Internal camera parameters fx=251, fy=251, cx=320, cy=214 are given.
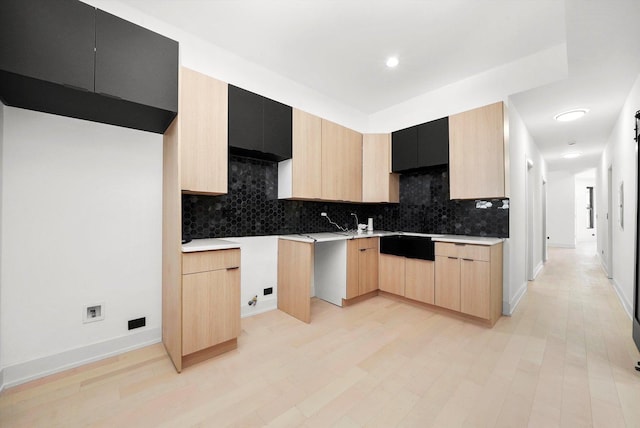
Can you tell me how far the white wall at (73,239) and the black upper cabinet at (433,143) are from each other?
3056mm

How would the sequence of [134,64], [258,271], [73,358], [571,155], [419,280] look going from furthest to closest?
[571,155] → [419,280] → [258,271] → [73,358] → [134,64]

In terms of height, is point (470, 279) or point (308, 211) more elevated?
point (308, 211)

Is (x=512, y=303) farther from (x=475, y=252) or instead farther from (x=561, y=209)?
(x=561, y=209)

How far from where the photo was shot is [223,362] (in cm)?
197

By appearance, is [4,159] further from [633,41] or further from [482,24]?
[633,41]

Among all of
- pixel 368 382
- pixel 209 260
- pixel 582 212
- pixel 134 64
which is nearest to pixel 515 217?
pixel 368 382

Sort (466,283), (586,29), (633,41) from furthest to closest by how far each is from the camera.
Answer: (466,283)
(633,41)
(586,29)

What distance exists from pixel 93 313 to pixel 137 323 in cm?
32

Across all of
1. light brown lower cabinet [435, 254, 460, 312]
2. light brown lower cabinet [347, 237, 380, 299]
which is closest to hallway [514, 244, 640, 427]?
light brown lower cabinet [435, 254, 460, 312]

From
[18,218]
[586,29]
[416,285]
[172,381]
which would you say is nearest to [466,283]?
[416,285]

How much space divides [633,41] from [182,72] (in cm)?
356

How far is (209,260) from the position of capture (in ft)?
6.44

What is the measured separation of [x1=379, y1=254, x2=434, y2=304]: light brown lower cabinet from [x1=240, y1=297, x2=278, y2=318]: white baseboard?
1.50 meters

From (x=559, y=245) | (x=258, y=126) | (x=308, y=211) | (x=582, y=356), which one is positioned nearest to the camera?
(x=582, y=356)
